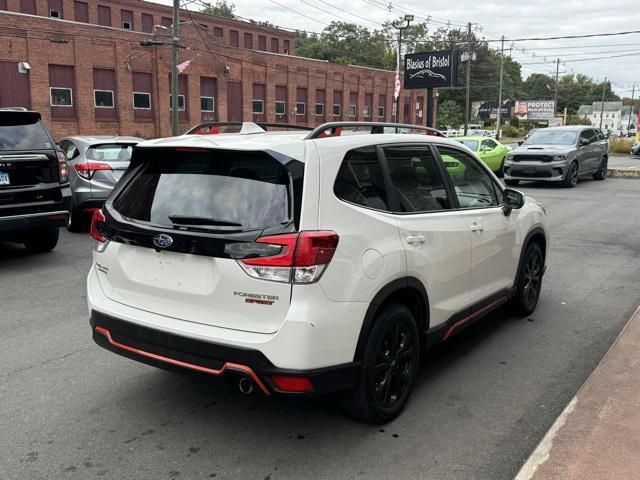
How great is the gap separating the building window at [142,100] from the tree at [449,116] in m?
53.4

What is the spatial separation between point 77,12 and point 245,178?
60.4 meters

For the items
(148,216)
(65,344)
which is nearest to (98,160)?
(65,344)

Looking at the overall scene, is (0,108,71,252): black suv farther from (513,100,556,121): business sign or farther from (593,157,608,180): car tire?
(513,100,556,121): business sign

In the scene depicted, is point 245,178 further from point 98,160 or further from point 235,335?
point 98,160

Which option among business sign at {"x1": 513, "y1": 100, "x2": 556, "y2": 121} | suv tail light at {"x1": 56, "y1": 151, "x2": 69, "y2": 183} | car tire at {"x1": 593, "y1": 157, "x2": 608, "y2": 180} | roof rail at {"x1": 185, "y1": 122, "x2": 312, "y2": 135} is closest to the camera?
roof rail at {"x1": 185, "y1": 122, "x2": 312, "y2": 135}

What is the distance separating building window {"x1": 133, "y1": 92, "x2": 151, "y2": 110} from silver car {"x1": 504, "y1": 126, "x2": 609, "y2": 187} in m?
25.4

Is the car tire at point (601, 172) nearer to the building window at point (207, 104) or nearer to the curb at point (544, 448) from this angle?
the curb at point (544, 448)

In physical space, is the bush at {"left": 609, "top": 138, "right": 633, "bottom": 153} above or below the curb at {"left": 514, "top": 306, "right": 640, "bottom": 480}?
above

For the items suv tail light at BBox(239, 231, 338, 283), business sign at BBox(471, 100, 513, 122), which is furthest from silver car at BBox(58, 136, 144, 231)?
business sign at BBox(471, 100, 513, 122)

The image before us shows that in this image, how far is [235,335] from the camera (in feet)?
10.3

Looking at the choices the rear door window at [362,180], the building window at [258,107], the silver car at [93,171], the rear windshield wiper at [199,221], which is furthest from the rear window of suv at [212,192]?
the building window at [258,107]

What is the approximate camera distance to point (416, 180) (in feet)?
13.6

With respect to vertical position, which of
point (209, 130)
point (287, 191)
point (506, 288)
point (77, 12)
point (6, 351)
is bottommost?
point (6, 351)

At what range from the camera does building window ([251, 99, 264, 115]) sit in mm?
44062
